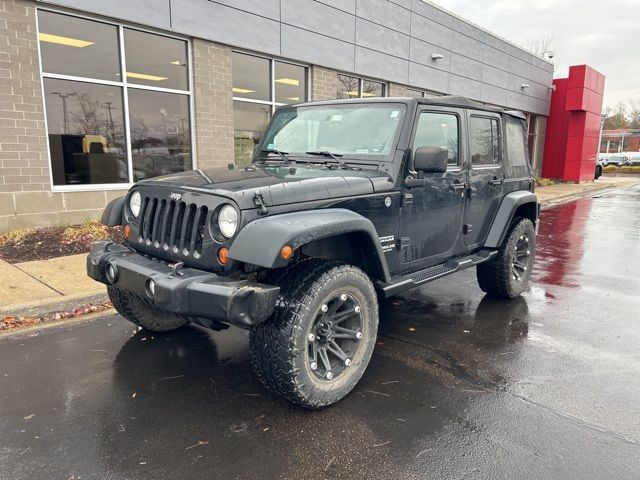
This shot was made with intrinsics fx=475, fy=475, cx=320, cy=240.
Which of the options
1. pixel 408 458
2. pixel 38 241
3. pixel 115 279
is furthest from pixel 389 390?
pixel 38 241

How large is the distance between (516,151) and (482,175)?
1.06 m

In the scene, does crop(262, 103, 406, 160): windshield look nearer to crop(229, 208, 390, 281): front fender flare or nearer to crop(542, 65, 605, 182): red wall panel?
crop(229, 208, 390, 281): front fender flare

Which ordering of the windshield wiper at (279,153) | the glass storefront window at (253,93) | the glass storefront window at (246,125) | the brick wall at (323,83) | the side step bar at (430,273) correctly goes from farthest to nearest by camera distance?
the brick wall at (323,83) → the glass storefront window at (246,125) → the glass storefront window at (253,93) → the windshield wiper at (279,153) → the side step bar at (430,273)

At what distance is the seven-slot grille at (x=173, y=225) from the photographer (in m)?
2.90

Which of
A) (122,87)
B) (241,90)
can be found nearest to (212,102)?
(241,90)

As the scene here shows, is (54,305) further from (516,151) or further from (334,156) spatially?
(516,151)

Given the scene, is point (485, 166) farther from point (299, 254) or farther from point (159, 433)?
point (159, 433)

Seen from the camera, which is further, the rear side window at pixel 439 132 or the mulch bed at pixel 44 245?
the mulch bed at pixel 44 245

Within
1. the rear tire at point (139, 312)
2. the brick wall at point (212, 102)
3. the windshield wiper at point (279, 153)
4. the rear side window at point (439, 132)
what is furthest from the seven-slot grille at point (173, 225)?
the brick wall at point (212, 102)

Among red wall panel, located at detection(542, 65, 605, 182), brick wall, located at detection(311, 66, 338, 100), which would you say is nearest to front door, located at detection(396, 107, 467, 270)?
brick wall, located at detection(311, 66, 338, 100)

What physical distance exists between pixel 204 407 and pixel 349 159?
2098 mm

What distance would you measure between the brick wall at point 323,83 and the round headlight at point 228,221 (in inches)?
392

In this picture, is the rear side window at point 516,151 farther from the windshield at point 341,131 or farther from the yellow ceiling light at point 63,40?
the yellow ceiling light at point 63,40

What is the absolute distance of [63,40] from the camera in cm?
788
